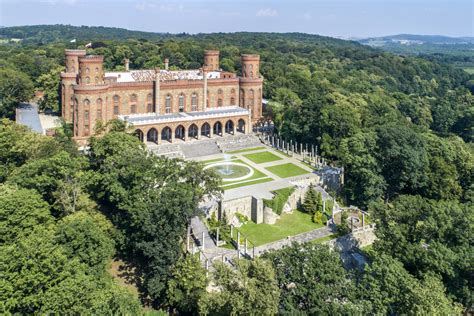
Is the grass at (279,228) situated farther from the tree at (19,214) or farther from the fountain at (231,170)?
the tree at (19,214)

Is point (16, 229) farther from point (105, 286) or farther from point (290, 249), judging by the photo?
point (290, 249)

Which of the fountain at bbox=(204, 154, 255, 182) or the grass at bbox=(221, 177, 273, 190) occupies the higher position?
the fountain at bbox=(204, 154, 255, 182)

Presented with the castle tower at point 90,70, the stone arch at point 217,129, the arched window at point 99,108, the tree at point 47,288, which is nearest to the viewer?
the tree at point 47,288

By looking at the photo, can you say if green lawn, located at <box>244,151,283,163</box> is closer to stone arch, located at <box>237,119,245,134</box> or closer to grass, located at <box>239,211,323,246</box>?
stone arch, located at <box>237,119,245,134</box>

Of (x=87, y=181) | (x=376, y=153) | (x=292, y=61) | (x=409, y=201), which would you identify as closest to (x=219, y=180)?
(x=87, y=181)

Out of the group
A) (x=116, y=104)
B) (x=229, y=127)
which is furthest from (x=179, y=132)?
(x=116, y=104)

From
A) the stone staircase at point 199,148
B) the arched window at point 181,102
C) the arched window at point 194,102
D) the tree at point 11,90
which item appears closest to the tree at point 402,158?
the stone staircase at point 199,148

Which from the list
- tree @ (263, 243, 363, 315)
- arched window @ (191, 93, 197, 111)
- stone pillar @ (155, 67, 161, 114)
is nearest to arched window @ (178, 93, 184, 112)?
arched window @ (191, 93, 197, 111)
